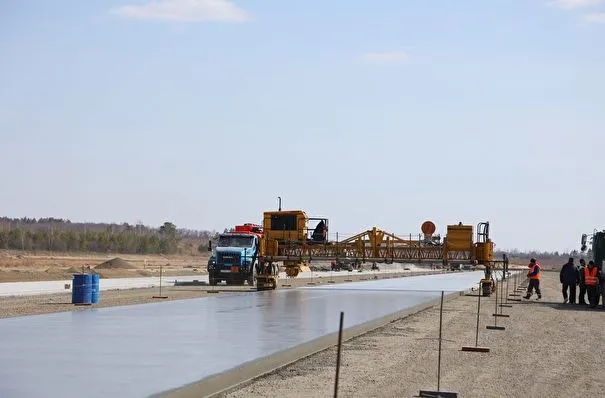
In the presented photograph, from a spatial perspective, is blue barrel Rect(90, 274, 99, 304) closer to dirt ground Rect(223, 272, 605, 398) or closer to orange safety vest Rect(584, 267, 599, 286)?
dirt ground Rect(223, 272, 605, 398)

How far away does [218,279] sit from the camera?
51.8 meters

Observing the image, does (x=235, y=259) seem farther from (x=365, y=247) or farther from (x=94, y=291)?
(x=94, y=291)

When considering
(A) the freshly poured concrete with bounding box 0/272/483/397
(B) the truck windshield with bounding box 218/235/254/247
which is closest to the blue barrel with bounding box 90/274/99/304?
(A) the freshly poured concrete with bounding box 0/272/483/397

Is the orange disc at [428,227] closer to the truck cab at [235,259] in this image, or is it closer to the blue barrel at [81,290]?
the truck cab at [235,259]

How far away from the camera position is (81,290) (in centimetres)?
3241

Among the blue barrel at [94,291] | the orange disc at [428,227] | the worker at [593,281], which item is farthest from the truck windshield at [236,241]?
the worker at [593,281]

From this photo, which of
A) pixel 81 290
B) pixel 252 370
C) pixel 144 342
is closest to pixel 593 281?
pixel 81 290

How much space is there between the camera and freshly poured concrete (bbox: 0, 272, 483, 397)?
1359 cm

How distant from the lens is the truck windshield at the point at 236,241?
5275cm

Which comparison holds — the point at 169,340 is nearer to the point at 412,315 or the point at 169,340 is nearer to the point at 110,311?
the point at 110,311

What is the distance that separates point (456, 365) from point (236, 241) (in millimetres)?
35870

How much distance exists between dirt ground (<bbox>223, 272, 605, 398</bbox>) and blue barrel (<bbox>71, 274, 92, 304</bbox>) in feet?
34.3

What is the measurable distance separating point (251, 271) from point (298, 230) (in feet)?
14.6

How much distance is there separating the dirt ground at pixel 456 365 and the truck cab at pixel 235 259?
24.1m
